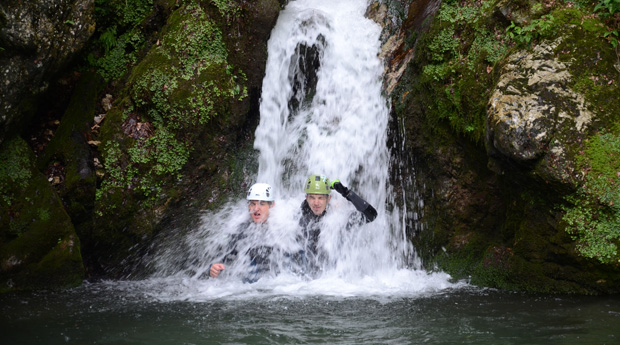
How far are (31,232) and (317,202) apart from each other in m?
4.05

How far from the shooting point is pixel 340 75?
977 cm

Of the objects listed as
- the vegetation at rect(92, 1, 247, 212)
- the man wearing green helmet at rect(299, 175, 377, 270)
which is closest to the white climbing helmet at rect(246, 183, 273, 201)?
the man wearing green helmet at rect(299, 175, 377, 270)

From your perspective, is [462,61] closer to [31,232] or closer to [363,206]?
[363,206]

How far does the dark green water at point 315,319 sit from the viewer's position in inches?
189

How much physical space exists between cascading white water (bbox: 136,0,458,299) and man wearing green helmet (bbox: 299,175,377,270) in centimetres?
17

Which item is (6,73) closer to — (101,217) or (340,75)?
(101,217)

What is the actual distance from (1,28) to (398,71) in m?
6.05

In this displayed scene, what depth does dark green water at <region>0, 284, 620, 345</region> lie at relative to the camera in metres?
4.80

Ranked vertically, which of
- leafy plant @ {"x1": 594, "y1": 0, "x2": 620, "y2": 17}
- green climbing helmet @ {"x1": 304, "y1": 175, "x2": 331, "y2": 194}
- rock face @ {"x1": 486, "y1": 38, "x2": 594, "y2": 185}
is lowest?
green climbing helmet @ {"x1": 304, "y1": 175, "x2": 331, "y2": 194}

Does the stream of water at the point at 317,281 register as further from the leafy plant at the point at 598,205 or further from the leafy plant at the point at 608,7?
the leafy plant at the point at 608,7

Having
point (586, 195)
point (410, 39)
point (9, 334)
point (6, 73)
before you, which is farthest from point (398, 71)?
point (9, 334)

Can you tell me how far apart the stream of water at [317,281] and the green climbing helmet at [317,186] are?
1.89 feet

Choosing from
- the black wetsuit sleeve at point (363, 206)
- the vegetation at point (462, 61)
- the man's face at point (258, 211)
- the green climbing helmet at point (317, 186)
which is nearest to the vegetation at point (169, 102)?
the man's face at point (258, 211)

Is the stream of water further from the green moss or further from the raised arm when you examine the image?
the green moss
